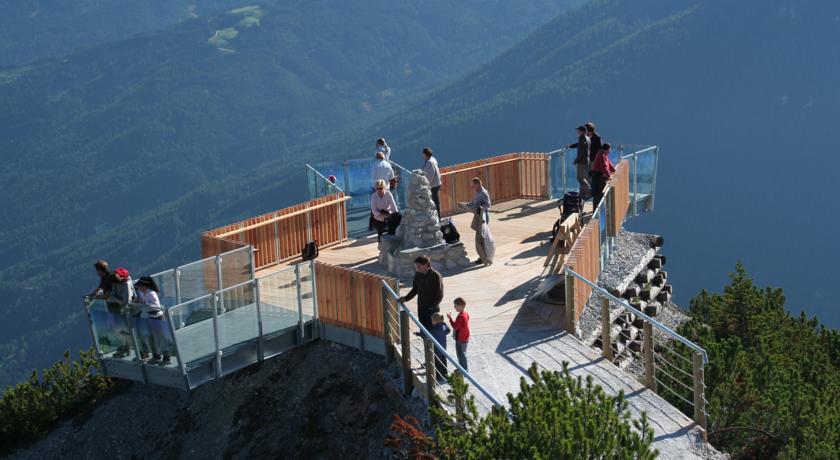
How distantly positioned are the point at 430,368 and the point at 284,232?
845 cm

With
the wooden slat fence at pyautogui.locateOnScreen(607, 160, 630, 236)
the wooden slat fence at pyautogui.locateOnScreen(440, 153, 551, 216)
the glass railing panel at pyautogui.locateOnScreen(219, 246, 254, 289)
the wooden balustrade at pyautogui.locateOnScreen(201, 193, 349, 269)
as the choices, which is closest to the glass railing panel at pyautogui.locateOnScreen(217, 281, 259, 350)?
the glass railing panel at pyautogui.locateOnScreen(219, 246, 254, 289)

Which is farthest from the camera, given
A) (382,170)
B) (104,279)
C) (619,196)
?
(382,170)

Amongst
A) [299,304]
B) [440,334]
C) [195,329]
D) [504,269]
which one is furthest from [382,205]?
[440,334]

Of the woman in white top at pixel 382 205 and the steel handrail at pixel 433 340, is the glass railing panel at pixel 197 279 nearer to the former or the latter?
the steel handrail at pixel 433 340

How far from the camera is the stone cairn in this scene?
66.3 feet

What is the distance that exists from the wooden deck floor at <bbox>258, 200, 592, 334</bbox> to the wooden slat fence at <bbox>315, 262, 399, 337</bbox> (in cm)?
141

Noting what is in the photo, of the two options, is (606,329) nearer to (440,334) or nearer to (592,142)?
(440,334)

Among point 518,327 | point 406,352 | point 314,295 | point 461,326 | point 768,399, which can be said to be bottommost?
point 768,399

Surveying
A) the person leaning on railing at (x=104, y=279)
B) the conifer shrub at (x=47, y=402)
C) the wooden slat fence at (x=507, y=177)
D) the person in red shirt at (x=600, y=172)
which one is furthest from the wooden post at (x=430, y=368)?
the wooden slat fence at (x=507, y=177)

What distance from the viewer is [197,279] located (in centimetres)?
1808

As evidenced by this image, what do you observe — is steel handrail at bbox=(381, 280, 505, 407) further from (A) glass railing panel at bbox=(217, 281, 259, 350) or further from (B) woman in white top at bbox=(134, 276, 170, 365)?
(B) woman in white top at bbox=(134, 276, 170, 365)

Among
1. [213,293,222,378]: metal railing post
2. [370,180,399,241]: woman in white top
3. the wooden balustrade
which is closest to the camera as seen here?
[213,293,222,378]: metal railing post

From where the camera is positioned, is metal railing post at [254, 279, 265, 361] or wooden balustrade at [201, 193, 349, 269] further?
wooden balustrade at [201, 193, 349, 269]

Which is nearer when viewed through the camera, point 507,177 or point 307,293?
point 307,293
